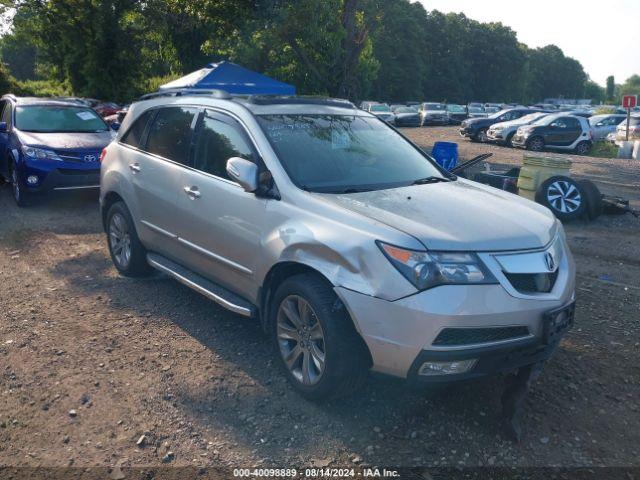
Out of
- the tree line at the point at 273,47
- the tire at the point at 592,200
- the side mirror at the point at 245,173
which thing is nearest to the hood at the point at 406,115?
the tree line at the point at 273,47

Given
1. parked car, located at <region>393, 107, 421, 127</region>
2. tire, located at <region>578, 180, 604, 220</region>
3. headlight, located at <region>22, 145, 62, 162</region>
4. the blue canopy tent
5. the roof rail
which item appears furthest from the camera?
parked car, located at <region>393, 107, 421, 127</region>

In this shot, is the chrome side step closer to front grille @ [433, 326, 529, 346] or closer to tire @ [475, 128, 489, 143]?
front grille @ [433, 326, 529, 346]

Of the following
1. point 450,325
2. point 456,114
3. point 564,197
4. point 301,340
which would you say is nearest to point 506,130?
point 564,197

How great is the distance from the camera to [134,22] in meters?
31.1

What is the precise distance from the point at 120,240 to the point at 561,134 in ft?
63.8

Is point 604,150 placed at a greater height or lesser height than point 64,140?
greater

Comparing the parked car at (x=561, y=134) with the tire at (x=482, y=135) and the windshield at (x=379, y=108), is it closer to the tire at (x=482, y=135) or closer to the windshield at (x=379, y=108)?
the tire at (x=482, y=135)

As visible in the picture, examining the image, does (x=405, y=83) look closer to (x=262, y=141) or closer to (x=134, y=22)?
(x=134, y=22)

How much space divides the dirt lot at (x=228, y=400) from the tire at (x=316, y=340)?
19 cm

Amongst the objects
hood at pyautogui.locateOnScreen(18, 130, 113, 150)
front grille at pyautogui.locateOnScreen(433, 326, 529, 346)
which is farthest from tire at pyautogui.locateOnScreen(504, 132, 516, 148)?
front grille at pyautogui.locateOnScreen(433, 326, 529, 346)

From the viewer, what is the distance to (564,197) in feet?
28.6

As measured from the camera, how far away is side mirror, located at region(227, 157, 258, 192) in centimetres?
382

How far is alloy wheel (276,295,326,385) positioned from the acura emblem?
134 cm

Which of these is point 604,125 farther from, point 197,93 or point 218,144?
point 218,144
